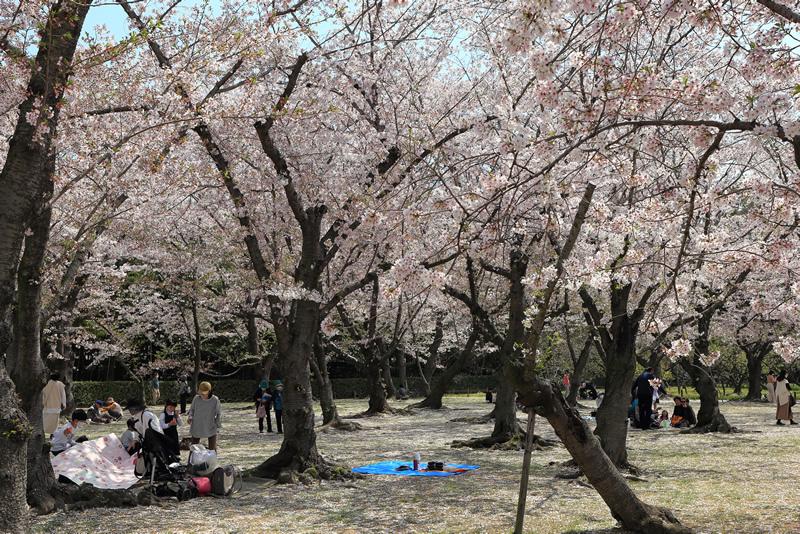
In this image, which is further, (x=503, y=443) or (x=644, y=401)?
(x=644, y=401)

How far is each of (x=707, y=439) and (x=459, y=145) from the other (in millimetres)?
9635

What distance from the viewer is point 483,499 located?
848 centimetres

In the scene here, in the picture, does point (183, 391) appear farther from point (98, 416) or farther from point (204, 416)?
point (204, 416)

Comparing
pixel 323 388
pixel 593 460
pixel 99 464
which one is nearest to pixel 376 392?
pixel 323 388

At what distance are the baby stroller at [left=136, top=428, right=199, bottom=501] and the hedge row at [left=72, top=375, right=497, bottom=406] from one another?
52.3 ft

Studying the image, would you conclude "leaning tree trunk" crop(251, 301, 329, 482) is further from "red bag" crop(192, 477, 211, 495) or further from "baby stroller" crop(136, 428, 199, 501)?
"baby stroller" crop(136, 428, 199, 501)

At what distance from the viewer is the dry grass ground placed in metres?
6.91

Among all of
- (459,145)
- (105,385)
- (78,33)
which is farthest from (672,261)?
(105,385)

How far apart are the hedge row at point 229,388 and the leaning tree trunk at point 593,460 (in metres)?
20.8

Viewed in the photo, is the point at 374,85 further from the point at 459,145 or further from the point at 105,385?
the point at 105,385

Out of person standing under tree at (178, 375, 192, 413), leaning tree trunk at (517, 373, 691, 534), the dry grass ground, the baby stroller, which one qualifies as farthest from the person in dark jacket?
person standing under tree at (178, 375, 192, 413)

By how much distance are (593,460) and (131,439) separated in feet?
23.0

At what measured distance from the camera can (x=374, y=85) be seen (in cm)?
1217

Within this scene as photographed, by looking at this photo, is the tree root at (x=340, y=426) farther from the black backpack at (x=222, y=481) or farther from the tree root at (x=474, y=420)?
the black backpack at (x=222, y=481)
